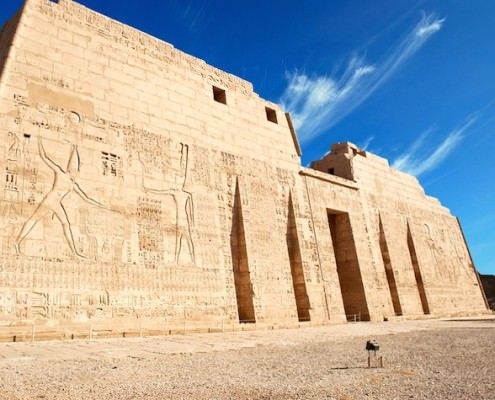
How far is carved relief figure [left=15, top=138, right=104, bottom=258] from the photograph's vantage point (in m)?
6.88

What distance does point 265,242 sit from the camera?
10391mm

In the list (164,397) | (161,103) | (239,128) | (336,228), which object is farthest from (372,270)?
(164,397)

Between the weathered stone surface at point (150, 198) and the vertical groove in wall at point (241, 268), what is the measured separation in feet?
0.09

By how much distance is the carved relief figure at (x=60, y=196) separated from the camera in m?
6.88

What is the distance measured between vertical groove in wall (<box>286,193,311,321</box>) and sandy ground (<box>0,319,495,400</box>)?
5052 millimetres

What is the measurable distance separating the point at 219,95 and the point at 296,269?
5.13m

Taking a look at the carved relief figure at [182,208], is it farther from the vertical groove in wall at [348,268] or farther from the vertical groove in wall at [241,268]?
the vertical groove in wall at [348,268]

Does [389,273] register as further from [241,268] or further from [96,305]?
[96,305]

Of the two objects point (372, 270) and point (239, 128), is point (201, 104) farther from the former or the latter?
point (372, 270)

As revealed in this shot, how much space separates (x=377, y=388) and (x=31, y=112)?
7150 mm

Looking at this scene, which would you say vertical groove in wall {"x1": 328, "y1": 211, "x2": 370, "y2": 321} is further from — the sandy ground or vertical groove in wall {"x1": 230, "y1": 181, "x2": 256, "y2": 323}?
the sandy ground

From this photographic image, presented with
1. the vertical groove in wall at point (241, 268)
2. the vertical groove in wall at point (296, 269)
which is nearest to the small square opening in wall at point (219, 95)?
the vertical groove in wall at point (241, 268)

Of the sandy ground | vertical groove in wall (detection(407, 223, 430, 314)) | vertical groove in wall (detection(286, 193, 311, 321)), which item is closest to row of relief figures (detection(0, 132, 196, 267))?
Answer: the sandy ground

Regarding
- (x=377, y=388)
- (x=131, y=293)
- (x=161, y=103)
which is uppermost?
(x=161, y=103)
